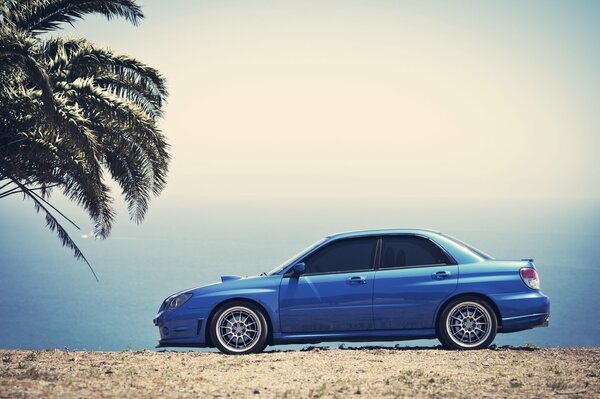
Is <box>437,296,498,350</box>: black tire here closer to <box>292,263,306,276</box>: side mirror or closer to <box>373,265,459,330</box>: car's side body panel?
<box>373,265,459,330</box>: car's side body panel

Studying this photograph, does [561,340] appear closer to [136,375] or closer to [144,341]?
[144,341]

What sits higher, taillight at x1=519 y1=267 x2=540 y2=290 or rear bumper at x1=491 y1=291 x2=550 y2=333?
taillight at x1=519 y1=267 x2=540 y2=290

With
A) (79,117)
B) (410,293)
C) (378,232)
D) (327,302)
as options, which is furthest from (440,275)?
(79,117)

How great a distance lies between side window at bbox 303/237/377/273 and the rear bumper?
5.63 feet

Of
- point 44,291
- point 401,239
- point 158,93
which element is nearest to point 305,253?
point 401,239

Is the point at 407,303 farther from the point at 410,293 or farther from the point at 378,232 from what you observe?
the point at 378,232

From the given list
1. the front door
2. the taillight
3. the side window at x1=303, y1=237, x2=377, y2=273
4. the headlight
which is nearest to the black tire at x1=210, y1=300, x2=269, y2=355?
the front door

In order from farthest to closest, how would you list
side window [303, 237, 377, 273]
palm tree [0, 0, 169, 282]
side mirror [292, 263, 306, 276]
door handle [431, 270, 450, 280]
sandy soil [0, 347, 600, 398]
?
palm tree [0, 0, 169, 282] → side window [303, 237, 377, 273] → door handle [431, 270, 450, 280] → side mirror [292, 263, 306, 276] → sandy soil [0, 347, 600, 398]

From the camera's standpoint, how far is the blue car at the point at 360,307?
365 inches

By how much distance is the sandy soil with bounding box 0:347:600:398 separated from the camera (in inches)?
281

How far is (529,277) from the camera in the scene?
9.44m

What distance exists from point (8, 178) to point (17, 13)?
408 centimetres

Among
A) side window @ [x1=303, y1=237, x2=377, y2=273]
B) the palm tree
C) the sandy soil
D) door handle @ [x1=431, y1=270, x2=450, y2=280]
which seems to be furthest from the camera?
the palm tree

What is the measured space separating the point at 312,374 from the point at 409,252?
7.96 ft
